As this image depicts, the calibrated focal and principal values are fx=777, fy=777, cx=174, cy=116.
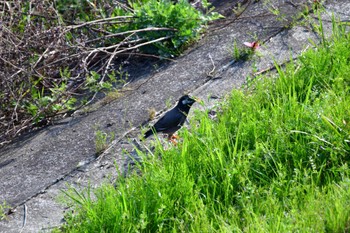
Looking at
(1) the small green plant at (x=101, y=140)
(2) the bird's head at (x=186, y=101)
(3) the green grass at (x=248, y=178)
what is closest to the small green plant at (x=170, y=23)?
(2) the bird's head at (x=186, y=101)

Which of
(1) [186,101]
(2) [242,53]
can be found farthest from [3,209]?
(2) [242,53]

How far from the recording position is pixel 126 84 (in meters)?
Result: 7.21

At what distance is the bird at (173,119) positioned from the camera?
5.98 meters

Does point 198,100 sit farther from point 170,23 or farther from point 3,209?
point 3,209

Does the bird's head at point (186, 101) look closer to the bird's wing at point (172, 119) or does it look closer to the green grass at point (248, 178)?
the bird's wing at point (172, 119)

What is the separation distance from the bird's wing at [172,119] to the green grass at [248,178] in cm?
31

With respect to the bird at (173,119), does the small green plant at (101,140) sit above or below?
below

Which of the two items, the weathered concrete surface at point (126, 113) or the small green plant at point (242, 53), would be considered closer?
the weathered concrete surface at point (126, 113)

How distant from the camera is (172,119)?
5980mm

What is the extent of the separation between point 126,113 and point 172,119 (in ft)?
2.45

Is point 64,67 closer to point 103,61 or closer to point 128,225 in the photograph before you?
point 103,61

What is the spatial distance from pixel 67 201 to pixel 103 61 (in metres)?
2.48

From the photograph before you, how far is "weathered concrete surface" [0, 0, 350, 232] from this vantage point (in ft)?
19.0

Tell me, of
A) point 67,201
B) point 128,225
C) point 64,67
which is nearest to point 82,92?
point 64,67
